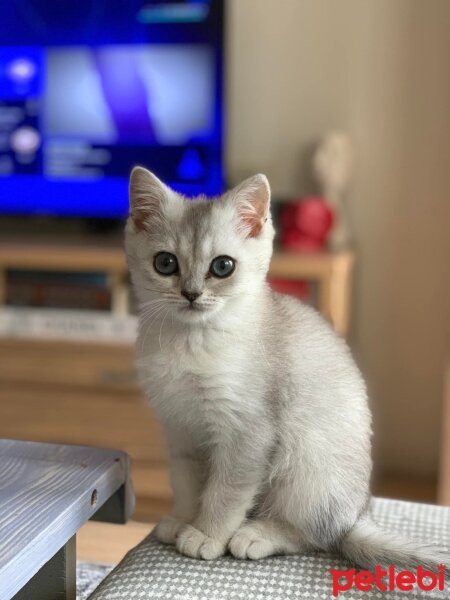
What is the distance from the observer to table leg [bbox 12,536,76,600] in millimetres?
962

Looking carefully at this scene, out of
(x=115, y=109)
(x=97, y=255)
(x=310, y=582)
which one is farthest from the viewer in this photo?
(x=115, y=109)

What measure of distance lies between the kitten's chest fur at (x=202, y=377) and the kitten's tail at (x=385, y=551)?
203mm

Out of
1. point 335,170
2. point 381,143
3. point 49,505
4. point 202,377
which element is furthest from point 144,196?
point 381,143

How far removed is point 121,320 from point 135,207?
1.32m

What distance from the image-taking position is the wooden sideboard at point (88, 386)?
2.29 metres

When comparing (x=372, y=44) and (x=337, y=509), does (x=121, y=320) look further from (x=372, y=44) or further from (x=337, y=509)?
(x=337, y=509)

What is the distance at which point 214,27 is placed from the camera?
2.37m

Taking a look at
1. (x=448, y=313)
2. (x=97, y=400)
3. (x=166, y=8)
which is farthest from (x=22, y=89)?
(x=448, y=313)

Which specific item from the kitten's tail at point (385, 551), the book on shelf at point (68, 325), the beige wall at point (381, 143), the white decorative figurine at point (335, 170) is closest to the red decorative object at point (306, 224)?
the white decorative figurine at point (335, 170)

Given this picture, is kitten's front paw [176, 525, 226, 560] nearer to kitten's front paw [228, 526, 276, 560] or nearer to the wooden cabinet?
kitten's front paw [228, 526, 276, 560]

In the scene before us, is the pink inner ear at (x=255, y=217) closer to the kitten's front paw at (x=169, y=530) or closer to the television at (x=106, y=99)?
the kitten's front paw at (x=169, y=530)

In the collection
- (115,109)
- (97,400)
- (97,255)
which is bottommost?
(97,400)

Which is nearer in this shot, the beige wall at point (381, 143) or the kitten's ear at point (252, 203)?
the kitten's ear at point (252, 203)

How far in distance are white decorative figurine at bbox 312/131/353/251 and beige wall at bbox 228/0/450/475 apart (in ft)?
0.30
